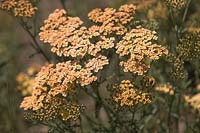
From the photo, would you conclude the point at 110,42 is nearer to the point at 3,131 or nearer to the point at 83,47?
the point at 83,47

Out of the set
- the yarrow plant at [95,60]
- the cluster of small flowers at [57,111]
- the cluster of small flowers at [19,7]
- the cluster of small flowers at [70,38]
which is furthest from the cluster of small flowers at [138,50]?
the cluster of small flowers at [19,7]

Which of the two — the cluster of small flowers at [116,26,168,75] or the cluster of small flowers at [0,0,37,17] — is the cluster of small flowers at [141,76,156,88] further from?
the cluster of small flowers at [0,0,37,17]

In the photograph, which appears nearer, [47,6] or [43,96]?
[43,96]

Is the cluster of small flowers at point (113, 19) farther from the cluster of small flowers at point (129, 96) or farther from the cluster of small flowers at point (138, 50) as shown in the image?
the cluster of small flowers at point (129, 96)

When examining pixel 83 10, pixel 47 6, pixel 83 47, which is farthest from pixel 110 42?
pixel 47 6

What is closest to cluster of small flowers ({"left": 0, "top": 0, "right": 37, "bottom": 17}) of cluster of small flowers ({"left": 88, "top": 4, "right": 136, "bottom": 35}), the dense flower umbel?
the dense flower umbel
